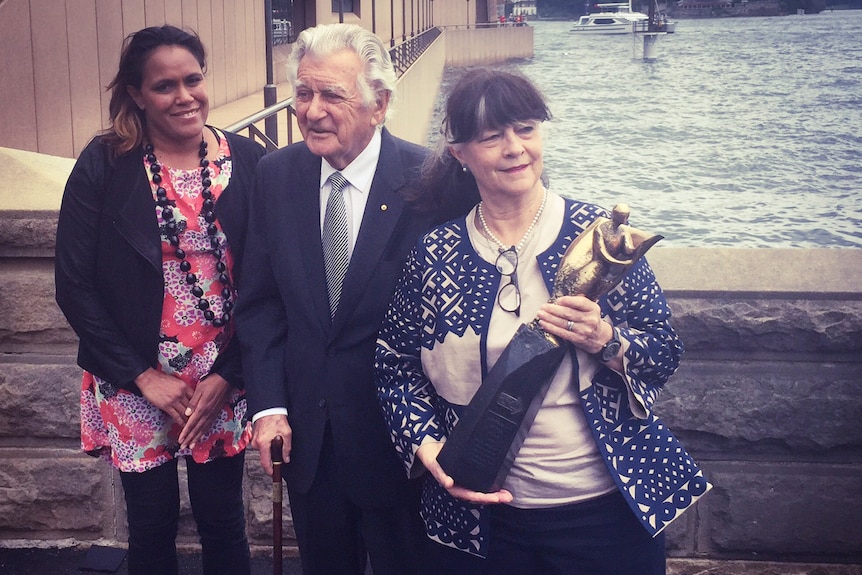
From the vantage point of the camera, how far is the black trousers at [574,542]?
7.22 feet

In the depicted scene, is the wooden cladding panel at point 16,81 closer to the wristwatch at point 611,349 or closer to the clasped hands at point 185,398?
the clasped hands at point 185,398

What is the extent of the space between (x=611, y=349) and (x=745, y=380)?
1495mm

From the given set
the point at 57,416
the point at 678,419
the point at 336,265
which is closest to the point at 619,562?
the point at 336,265

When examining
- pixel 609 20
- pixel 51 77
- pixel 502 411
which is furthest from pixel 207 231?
pixel 609 20

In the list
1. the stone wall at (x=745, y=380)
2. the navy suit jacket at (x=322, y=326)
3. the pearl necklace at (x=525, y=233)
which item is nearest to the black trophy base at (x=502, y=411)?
the pearl necklace at (x=525, y=233)

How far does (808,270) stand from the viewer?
347 cm

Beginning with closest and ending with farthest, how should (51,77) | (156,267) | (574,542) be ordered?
(574,542), (156,267), (51,77)

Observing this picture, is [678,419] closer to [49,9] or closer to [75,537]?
[75,537]

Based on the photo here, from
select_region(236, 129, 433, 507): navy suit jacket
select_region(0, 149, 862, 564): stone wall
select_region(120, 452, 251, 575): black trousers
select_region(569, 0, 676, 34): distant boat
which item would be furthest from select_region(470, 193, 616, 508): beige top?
select_region(569, 0, 676, 34): distant boat

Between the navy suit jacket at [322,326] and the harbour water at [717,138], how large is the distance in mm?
477

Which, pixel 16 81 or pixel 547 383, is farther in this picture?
pixel 16 81

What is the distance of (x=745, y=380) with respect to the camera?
3.42 meters

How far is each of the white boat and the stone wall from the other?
11627cm

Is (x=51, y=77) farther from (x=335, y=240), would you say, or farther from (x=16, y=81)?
(x=335, y=240)
